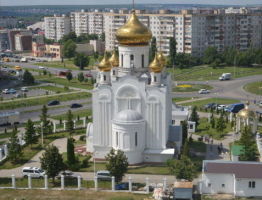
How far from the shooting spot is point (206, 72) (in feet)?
249

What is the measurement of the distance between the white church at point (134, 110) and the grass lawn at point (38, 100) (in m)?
20.6

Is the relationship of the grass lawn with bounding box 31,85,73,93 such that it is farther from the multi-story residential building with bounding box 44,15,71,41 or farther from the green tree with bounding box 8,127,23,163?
the multi-story residential building with bounding box 44,15,71,41

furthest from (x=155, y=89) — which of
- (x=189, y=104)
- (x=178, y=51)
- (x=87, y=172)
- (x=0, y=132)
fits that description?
(x=178, y=51)

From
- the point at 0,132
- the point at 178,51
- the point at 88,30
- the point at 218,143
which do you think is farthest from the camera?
the point at 88,30

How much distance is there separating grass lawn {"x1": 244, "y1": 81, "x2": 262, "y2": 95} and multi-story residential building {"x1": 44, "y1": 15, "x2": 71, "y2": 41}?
68.9 meters

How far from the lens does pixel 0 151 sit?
111ft

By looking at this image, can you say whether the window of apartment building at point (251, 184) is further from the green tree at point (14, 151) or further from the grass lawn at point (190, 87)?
the grass lawn at point (190, 87)

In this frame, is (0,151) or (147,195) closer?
(147,195)

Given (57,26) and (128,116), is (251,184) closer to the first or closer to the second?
(128,116)

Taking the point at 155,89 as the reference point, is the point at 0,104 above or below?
below

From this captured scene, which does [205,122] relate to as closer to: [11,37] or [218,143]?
[218,143]

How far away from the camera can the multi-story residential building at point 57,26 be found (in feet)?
402

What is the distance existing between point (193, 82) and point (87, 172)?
Result: 132 feet

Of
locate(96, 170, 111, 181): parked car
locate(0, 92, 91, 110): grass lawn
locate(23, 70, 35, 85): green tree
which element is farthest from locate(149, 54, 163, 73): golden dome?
locate(23, 70, 35, 85): green tree
